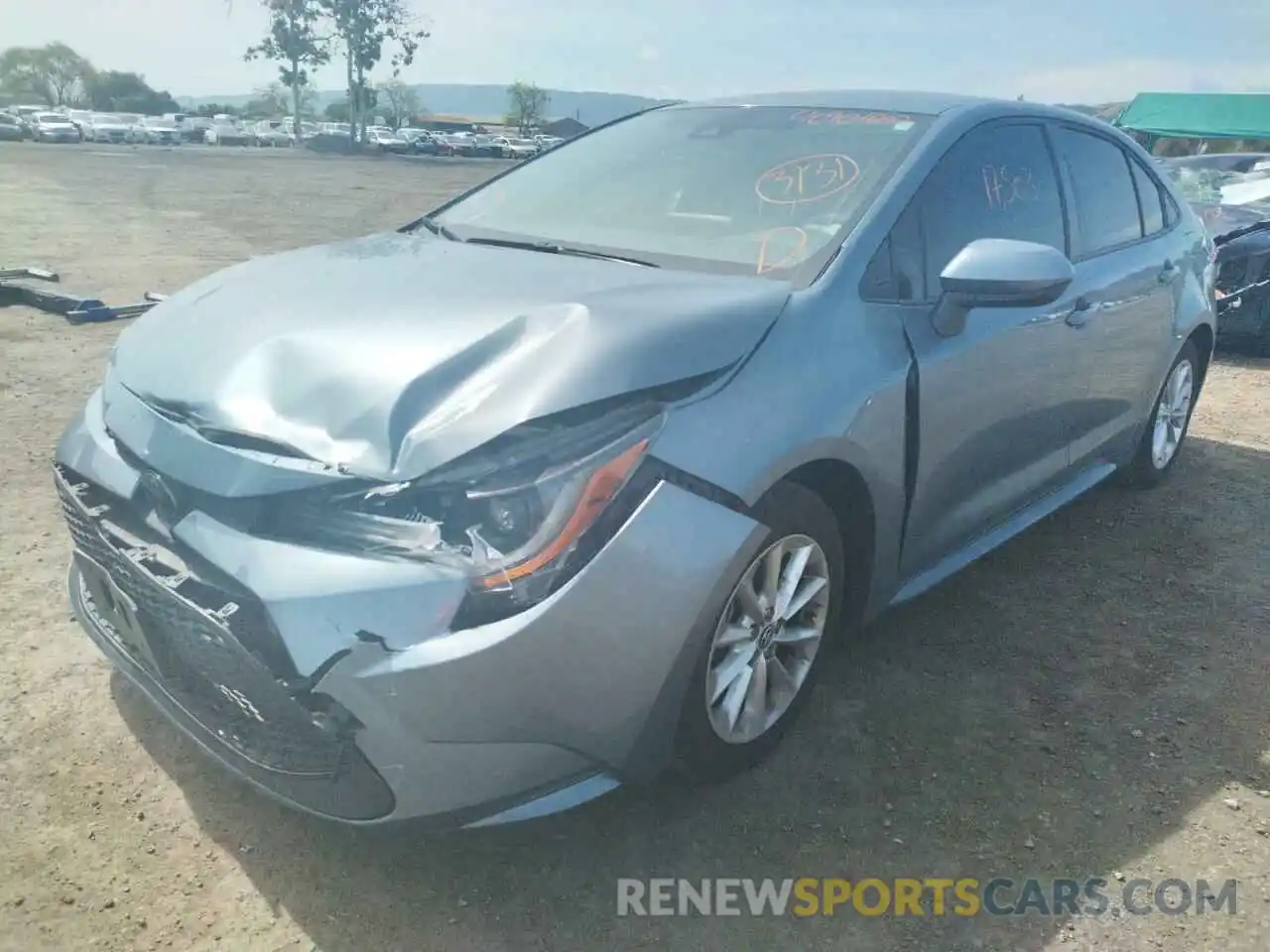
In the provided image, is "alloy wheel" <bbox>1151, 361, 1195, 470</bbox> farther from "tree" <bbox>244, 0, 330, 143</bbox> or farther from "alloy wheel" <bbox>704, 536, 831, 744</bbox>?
"tree" <bbox>244, 0, 330, 143</bbox>

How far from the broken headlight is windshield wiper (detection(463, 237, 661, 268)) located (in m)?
0.94

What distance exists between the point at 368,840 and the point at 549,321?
1.21 metres

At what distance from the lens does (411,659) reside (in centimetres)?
186

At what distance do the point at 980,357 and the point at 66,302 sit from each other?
6689 millimetres

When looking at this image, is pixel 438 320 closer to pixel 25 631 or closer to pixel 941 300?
pixel 941 300

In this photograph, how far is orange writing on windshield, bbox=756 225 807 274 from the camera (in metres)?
2.70

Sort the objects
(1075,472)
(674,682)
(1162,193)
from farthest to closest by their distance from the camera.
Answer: (1162,193) < (1075,472) < (674,682)

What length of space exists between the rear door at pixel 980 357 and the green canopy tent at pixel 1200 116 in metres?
16.0

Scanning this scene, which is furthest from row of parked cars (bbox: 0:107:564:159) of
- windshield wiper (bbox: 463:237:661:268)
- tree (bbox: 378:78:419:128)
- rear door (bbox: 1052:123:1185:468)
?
windshield wiper (bbox: 463:237:661:268)

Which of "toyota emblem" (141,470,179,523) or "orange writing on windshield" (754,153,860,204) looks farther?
"orange writing on windshield" (754,153,860,204)

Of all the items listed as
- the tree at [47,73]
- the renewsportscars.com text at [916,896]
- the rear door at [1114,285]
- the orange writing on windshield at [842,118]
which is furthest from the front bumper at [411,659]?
the tree at [47,73]

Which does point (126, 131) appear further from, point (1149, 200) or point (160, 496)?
point (160, 496)

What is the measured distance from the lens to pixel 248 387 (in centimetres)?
219

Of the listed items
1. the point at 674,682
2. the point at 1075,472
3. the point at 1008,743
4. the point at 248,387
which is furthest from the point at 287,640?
the point at 1075,472
